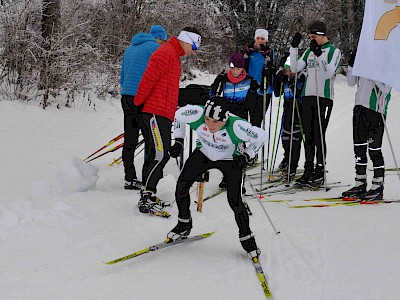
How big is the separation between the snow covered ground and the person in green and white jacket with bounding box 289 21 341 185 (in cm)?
56

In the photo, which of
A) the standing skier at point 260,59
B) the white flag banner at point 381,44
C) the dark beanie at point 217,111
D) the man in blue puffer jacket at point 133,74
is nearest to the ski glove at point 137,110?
the man in blue puffer jacket at point 133,74

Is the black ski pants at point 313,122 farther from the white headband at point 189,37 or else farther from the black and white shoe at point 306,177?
the white headband at point 189,37

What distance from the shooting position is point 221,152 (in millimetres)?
3984

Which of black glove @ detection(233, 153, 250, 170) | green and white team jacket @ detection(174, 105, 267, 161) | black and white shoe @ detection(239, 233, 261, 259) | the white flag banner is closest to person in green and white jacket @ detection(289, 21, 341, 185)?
the white flag banner

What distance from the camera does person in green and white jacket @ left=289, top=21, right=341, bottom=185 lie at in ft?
19.6

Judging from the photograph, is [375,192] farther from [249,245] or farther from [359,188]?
[249,245]

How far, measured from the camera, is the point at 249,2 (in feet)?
66.3

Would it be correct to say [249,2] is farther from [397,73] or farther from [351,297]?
[351,297]

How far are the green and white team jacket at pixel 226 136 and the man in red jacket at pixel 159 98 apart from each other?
2.49 ft

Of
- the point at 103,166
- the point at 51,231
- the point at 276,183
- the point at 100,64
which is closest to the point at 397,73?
the point at 276,183

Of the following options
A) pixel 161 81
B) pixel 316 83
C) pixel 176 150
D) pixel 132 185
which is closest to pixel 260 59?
pixel 316 83

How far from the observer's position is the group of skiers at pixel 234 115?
3.92 meters

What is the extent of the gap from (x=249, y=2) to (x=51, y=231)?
58.6 feet

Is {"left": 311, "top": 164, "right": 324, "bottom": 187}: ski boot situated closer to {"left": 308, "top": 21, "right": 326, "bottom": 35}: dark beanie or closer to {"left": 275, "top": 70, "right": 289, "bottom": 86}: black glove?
{"left": 275, "top": 70, "right": 289, "bottom": 86}: black glove
